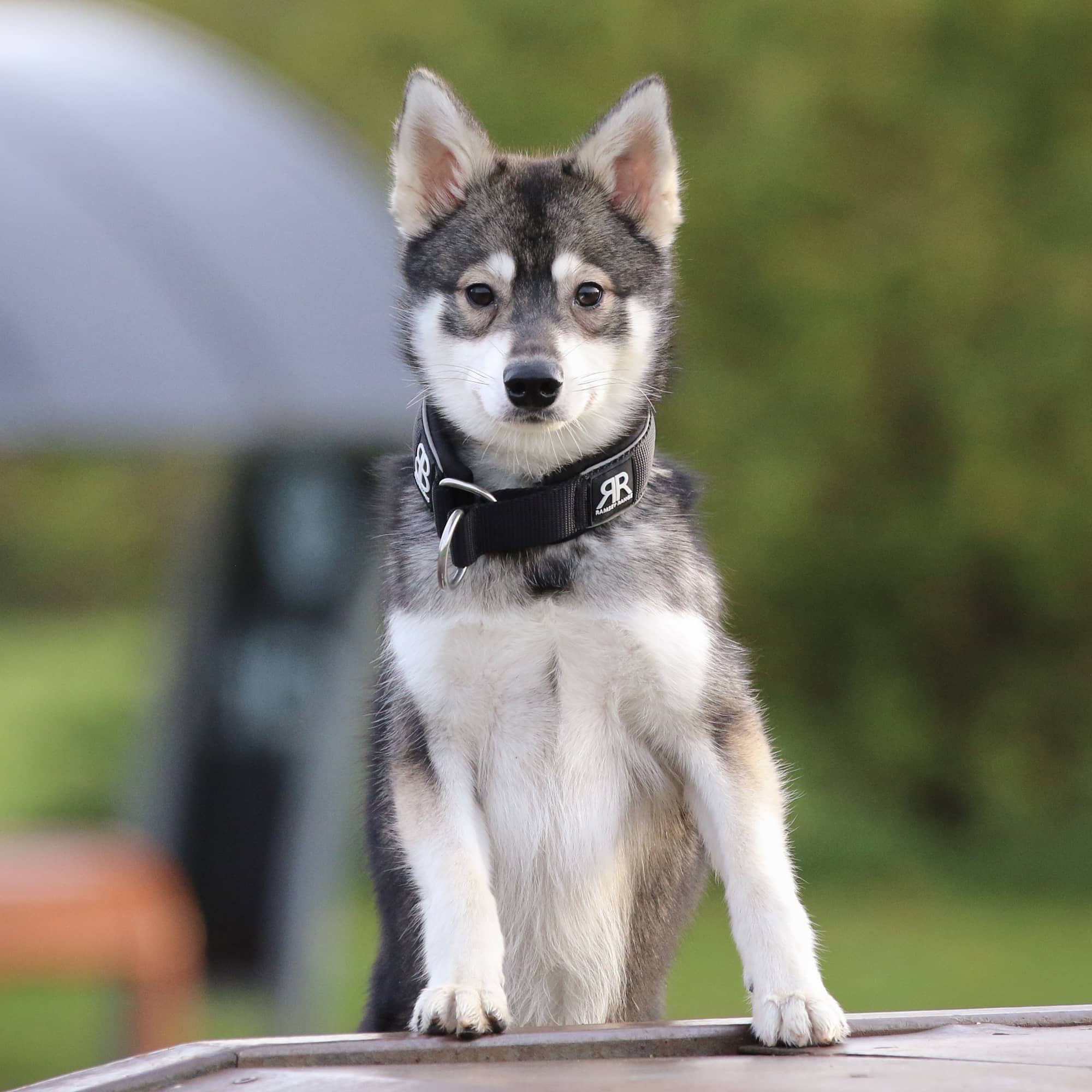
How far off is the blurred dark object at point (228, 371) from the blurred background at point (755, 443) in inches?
1.2

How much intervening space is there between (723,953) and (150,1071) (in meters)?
9.36

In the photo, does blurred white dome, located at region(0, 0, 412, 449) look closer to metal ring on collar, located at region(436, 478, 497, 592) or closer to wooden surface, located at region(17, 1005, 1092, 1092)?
metal ring on collar, located at region(436, 478, 497, 592)

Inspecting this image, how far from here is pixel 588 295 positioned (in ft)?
11.4

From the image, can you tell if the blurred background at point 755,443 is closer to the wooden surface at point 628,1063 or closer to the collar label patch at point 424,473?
the collar label patch at point 424,473

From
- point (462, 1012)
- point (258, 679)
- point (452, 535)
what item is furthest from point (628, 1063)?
point (258, 679)

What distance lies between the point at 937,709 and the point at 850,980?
3.08m

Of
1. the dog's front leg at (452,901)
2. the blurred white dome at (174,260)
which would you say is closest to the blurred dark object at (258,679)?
the blurred white dome at (174,260)

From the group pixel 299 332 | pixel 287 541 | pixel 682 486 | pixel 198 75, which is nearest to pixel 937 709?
pixel 287 541

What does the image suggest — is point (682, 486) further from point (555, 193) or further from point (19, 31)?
point (19, 31)

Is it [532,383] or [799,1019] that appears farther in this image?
[532,383]

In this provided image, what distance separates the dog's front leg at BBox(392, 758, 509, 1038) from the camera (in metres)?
3.15

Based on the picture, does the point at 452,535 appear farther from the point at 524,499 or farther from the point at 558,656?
the point at 558,656

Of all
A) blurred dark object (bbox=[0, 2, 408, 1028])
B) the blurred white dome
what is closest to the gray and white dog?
the blurred white dome

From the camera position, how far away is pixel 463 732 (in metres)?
3.36
